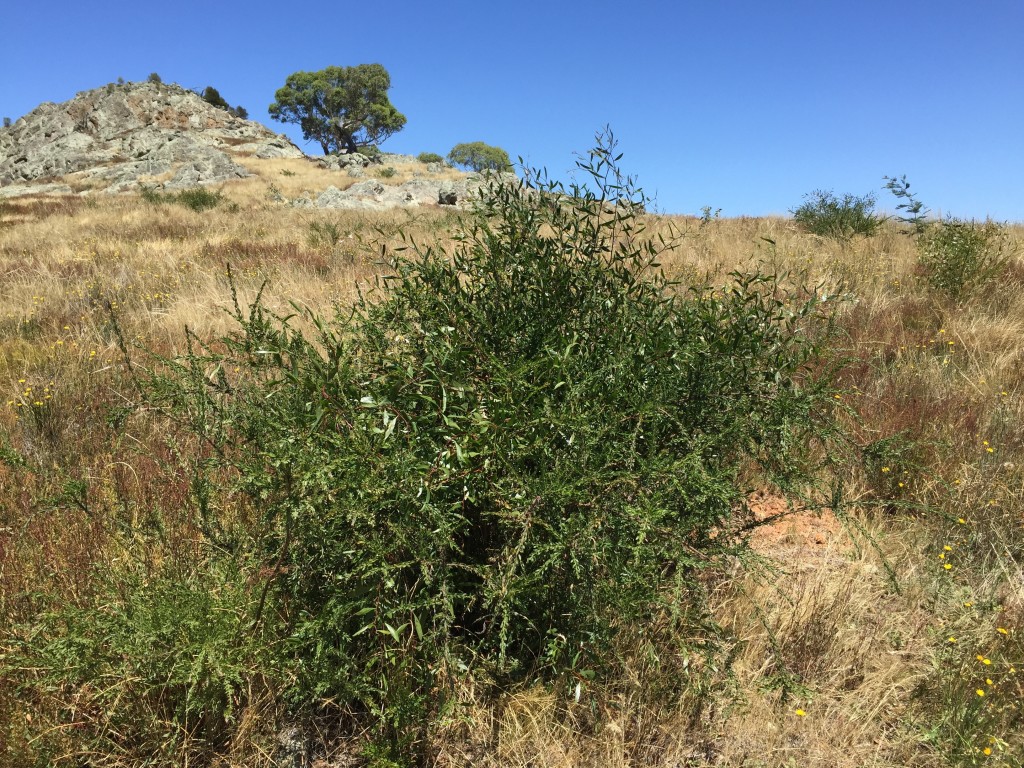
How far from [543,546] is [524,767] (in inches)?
31.1

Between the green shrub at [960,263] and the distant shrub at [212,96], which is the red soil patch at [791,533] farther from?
the distant shrub at [212,96]

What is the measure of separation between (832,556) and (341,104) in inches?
2757

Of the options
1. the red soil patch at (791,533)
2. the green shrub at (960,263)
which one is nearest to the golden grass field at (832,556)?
the red soil patch at (791,533)

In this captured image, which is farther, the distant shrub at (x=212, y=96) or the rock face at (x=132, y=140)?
the distant shrub at (x=212, y=96)

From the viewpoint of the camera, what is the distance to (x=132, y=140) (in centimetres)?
4712

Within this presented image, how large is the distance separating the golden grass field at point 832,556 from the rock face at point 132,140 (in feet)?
114

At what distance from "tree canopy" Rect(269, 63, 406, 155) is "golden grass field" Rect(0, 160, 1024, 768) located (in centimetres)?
6333

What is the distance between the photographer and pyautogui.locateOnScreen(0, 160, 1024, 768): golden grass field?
2078mm

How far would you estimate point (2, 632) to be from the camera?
2.23 m

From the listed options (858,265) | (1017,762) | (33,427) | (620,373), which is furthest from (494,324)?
(858,265)

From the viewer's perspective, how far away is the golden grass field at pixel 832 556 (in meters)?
2.08

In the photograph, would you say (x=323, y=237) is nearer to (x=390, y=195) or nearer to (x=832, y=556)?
(x=832, y=556)

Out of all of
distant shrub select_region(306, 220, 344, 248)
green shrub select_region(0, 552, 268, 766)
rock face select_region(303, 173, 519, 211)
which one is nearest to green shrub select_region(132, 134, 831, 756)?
green shrub select_region(0, 552, 268, 766)

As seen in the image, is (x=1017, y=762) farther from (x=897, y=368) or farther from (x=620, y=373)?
(x=897, y=368)
